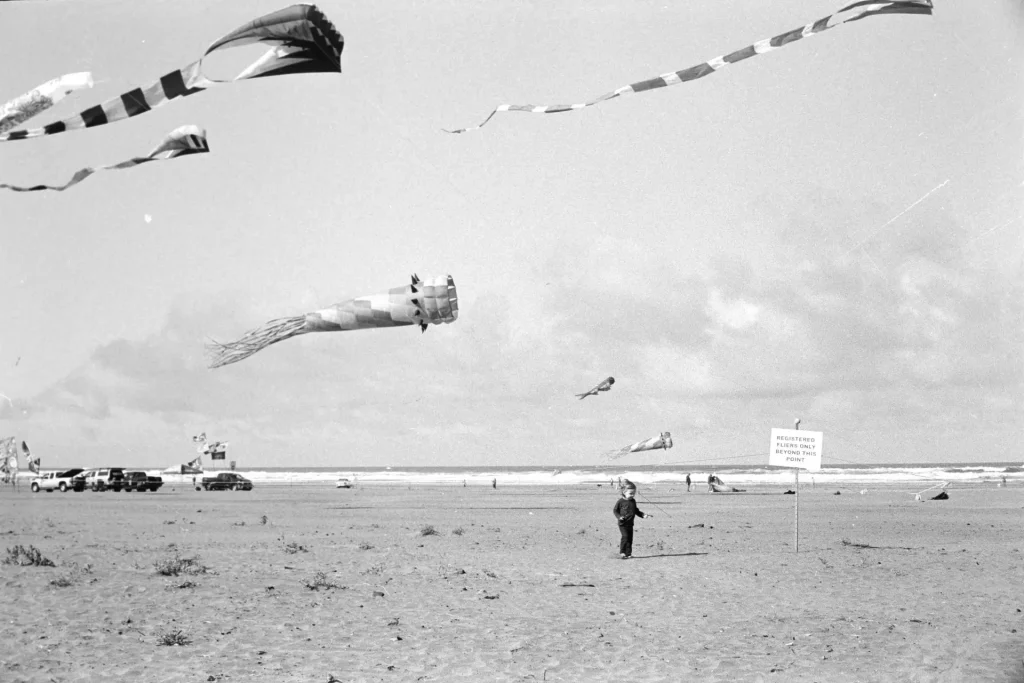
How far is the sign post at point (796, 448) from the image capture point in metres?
14.2

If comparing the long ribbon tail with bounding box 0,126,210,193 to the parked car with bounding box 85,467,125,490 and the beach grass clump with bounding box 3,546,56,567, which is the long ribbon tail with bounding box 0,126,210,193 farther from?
the parked car with bounding box 85,467,125,490

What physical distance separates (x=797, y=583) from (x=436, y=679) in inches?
271

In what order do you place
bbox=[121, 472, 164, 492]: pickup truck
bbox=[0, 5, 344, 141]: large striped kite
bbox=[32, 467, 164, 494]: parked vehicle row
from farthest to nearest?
bbox=[32, 467, 164, 494]: parked vehicle row
bbox=[121, 472, 164, 492]: pickup truck
bbox=[0, 5, 344, 141]: large striped kite

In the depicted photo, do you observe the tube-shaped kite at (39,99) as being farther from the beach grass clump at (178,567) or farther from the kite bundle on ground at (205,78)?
the beach grass clump at (178,567)

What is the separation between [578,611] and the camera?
34.3 ft

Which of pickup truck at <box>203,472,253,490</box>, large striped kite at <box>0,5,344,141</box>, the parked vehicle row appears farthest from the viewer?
pickup truck at <box>203,472,253,490</box>

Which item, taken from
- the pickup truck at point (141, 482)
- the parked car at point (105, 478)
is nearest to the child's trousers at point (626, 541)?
the pickup truck at point (141, 482)

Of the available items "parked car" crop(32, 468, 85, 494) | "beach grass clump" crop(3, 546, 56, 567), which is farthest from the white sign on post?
"parked car" crop(32, 468, 85, 494)

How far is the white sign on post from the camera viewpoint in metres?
14.2

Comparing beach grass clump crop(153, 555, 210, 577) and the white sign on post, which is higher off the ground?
the white sign on post

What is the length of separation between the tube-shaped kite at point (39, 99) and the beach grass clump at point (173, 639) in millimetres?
6193

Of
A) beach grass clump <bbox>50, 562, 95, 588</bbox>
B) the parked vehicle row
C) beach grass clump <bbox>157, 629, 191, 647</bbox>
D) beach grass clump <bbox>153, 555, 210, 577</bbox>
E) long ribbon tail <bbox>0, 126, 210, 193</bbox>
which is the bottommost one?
beach grass clump <bbox>157, 629, 191, 647</bbox>

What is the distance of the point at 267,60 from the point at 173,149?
30.5 inches

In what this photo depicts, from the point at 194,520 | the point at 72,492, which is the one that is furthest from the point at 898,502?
the point at 72,492
